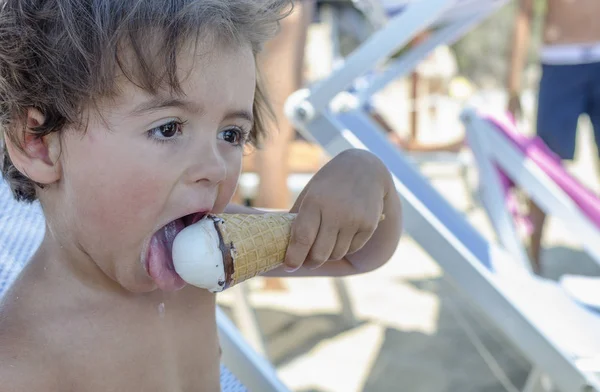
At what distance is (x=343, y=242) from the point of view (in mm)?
927

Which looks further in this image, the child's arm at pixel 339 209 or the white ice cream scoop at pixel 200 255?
the child's arm at pixel 339 209

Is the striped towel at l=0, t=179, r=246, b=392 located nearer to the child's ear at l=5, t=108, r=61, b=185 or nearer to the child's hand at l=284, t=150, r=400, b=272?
the child's ear at l=5, t=108, r=61, b=185

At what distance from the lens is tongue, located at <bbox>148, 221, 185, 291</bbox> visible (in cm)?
83

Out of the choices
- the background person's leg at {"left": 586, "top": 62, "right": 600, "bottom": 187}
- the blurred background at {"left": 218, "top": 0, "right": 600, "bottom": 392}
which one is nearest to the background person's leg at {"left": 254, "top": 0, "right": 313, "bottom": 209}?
the blurred background at {"left": 218, "top": 0, "right": 600, "bottom": 392}

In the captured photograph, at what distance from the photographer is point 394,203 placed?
42.1 inches

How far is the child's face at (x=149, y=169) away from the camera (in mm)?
807

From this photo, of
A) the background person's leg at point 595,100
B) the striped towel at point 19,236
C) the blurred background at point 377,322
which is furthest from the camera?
the background person's leg at point 595,100

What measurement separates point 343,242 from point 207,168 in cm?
22

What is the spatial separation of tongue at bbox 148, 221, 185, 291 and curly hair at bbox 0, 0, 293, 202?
167mm

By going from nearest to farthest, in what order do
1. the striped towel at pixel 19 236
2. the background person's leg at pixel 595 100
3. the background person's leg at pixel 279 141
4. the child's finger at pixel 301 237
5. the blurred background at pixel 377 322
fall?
the child's finger at pixel 301 237 → the striped towel at pixel 19 236 → the blurred background at pixel 377 322 → the background person's leg at pixel 279 141 → the background person's leg at pixel 595 100

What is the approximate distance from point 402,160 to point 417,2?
35 cm

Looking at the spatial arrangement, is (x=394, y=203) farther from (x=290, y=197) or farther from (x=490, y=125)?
(x=290, y=197)

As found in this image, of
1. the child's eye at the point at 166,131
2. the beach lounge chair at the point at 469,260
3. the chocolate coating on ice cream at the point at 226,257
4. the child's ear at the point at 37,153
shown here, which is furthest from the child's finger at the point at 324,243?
the beach lounge chair at the point at 469,260

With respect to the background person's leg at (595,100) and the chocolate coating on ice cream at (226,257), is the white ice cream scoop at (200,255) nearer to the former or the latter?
the chocolate coating on ice cream at (226,257)
